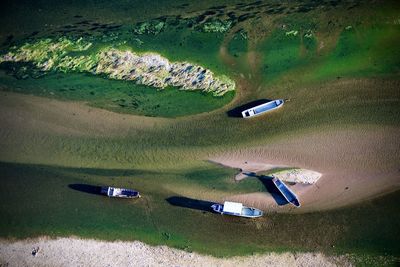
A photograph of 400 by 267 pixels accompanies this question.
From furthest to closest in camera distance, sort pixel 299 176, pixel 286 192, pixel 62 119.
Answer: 1. pixel 62 119
2. pixel 299 176
3. pixel 286 192

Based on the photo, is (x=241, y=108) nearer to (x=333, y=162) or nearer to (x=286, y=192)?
(x=286, y=192)

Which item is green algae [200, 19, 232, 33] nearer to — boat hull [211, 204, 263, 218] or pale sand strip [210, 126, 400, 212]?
pale sand strip [210, 126, 400, 212]

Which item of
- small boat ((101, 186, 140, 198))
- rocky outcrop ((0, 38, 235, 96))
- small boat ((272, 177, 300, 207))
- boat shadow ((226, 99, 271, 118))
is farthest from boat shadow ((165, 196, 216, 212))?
rocky outcrop ((0, 38, 235, 96))

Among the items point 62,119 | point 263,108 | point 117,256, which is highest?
point 263,108

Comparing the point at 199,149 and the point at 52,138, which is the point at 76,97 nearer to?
the point at 52,138

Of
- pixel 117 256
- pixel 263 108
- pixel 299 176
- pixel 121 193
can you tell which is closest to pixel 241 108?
pixel 263 108
